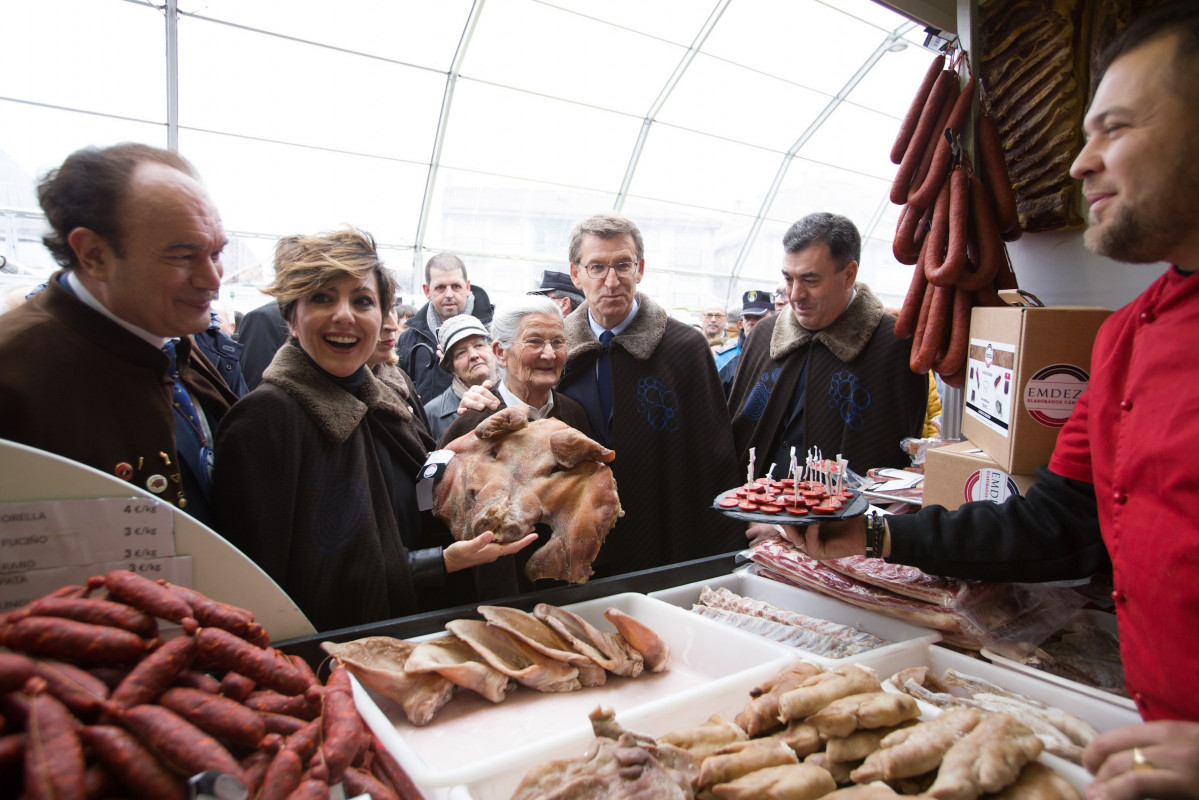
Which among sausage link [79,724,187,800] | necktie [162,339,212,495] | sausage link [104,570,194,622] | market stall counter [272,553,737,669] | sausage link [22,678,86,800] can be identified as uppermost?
necktie [162,339,212,495]

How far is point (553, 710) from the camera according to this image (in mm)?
1624

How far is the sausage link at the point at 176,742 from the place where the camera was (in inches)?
37.7

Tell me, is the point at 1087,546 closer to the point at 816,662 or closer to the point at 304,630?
the point at 816,662

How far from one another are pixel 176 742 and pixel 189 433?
1210 millimetres

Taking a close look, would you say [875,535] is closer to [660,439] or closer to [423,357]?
[660,439]

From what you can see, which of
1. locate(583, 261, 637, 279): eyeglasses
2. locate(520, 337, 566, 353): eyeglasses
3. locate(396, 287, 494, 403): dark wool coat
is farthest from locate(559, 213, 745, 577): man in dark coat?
locate(396, 287, 494, 403): dark wool coat

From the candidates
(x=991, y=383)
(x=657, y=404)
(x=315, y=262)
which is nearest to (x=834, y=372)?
(x=657, y=404)

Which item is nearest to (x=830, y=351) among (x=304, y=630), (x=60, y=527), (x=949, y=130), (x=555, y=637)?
(x=949, y=130)

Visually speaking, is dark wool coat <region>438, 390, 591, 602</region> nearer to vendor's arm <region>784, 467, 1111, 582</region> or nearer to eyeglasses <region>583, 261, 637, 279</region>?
eyeglasses <region>583, 261, 637, 279</region>

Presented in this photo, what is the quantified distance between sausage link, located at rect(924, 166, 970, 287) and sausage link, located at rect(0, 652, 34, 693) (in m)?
2.92

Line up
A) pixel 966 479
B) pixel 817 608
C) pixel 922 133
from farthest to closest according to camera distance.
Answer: pixel 922 133 < pixel 966 479 < pixel 817 608

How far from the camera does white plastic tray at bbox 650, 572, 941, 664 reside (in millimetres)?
1823

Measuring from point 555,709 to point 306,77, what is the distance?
33.3 ft

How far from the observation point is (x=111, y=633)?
1.08 m
